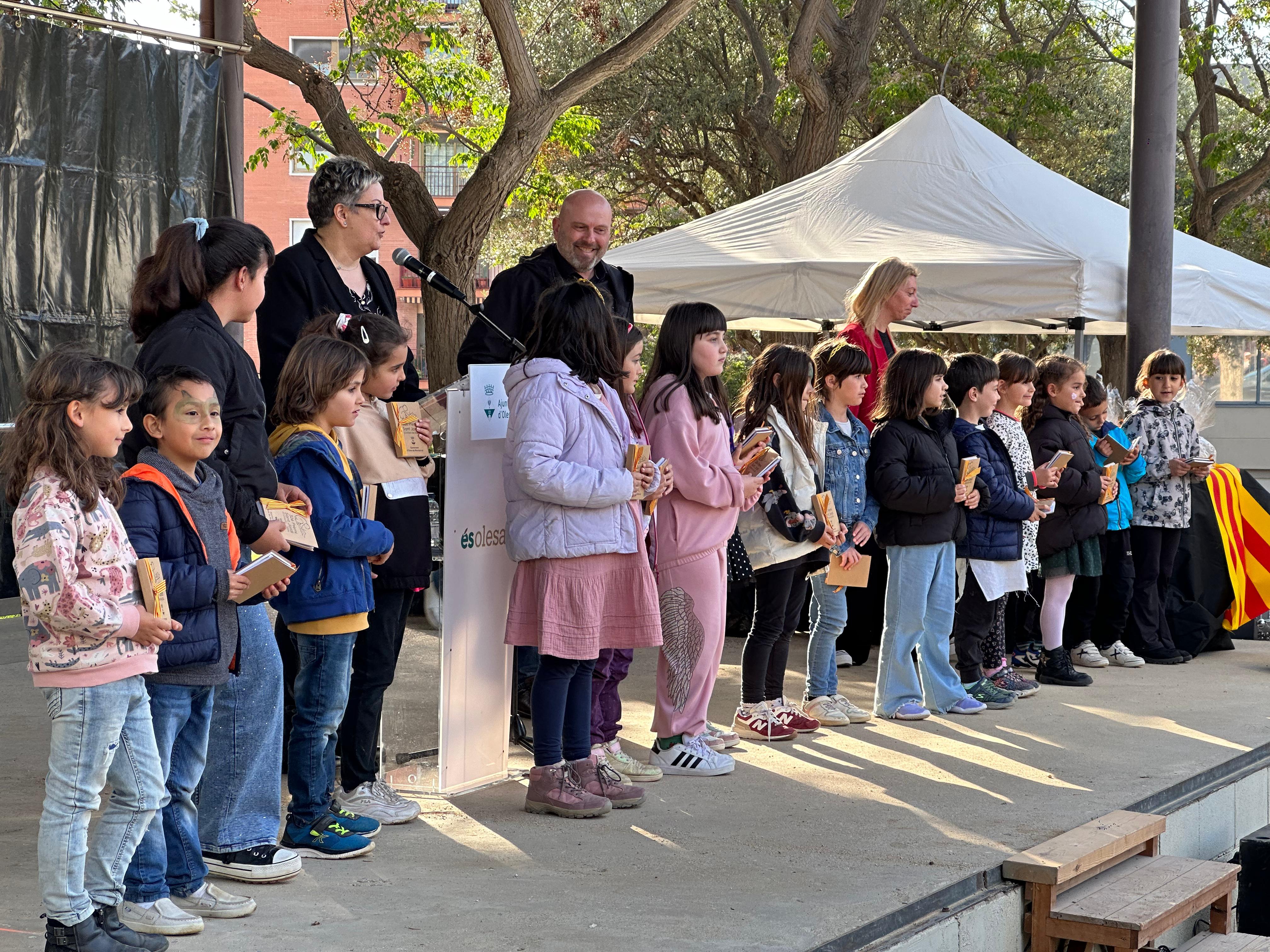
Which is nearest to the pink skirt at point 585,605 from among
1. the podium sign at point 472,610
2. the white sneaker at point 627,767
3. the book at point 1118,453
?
the podium sign at point 472,610

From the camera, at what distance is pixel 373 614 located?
4609 millimetres

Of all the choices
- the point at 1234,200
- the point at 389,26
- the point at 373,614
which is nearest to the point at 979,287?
the point at 373,614

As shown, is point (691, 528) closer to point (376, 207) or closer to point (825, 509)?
point (825, 509)

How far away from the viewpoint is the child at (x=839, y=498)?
6.22 metres

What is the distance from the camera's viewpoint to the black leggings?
232 inches

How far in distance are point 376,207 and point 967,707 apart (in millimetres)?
3550

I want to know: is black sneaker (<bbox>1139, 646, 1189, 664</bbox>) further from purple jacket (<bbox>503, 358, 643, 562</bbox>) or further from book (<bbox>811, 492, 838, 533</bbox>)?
purple jacket (<bbox>503, 358, 643, 562</bbox>)

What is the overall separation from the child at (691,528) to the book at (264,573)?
2.06 meters

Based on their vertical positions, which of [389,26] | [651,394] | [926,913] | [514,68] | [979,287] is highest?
[389,26]

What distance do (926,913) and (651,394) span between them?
232 cm

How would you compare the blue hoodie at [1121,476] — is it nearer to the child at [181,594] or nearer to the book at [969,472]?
the book at [969,472]

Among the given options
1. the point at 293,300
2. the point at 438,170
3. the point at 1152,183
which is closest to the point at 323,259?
the point at 293,300

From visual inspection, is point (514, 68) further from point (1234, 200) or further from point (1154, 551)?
point (1234, 200)

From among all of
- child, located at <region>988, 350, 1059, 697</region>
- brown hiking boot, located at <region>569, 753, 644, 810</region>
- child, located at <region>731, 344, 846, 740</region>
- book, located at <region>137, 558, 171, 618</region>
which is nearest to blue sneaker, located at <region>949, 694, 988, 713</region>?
child, located at <region>988, 350, 1059, 697</region>
